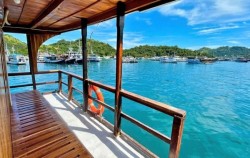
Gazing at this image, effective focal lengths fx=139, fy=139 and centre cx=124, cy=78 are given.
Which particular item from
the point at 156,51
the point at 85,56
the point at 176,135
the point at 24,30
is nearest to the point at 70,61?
the point at 24,30

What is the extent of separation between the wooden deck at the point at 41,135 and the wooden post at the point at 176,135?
997 mm

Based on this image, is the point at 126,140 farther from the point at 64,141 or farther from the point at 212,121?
the point at 212,121

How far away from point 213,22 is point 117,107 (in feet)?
165

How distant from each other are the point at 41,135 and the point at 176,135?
1.90 metres

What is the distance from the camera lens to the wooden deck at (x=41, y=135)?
1.74m

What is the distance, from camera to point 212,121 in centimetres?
684

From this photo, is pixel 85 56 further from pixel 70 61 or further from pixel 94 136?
pixel 70 61

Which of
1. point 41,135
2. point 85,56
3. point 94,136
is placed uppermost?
point 85,56

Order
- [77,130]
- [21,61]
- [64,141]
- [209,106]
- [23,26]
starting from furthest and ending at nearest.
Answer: [21,61] < [209,106] < [23,26] < [77,130] < [64,141]

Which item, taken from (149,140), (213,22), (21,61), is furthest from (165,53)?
(149,140)

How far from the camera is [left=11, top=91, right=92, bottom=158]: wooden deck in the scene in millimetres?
1735

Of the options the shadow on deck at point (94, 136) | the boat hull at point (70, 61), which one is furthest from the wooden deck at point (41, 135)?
the boat hull at point (70, 61)

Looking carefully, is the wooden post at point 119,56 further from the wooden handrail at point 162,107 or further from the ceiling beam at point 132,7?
the wooden handrail at point 162,107

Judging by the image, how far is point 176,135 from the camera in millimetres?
1559
